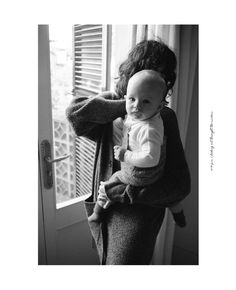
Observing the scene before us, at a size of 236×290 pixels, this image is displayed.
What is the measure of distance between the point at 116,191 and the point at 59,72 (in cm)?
47

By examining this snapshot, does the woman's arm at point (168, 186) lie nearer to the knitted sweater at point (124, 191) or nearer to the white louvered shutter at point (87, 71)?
the knitted sweater at point (124, 191)

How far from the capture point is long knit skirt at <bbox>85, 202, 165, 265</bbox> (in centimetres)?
68

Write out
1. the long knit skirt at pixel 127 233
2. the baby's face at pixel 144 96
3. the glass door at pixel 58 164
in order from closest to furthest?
the baby's face at pixel 144 96, the long knit skirt at pixel 127 233, the glass door at pixel 58 164

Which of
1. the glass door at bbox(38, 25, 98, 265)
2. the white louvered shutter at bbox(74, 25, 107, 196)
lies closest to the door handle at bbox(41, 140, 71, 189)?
the glass door at bbox(38, 25, 98, 265)

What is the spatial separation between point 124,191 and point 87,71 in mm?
487

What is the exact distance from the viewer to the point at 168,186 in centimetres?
66

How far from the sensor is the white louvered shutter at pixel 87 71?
87 cm

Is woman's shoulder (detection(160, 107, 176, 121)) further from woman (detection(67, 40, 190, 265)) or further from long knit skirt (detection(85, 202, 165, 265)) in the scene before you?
long knit skirt (detection(85, 202, 165, 265))

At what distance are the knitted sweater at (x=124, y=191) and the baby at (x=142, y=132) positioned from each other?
3 centimetres

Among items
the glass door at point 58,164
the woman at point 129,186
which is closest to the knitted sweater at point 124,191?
the woman at point 129,186

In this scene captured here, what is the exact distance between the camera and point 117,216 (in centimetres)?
71

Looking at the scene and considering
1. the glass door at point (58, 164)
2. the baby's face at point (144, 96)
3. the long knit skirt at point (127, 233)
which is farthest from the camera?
the glass door at point (58, 164)

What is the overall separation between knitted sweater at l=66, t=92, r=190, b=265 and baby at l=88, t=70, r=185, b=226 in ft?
0.11
